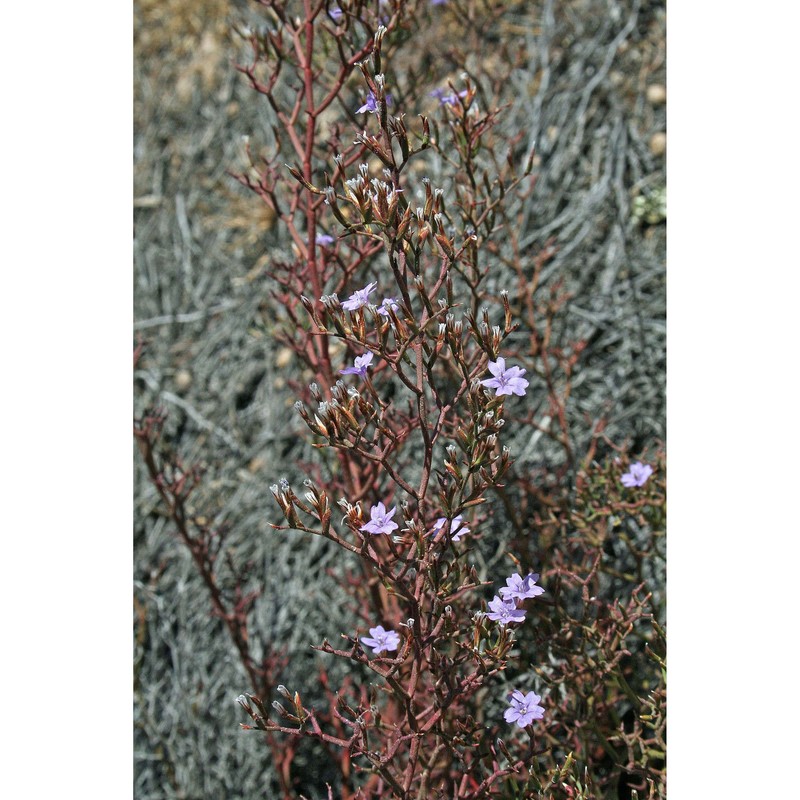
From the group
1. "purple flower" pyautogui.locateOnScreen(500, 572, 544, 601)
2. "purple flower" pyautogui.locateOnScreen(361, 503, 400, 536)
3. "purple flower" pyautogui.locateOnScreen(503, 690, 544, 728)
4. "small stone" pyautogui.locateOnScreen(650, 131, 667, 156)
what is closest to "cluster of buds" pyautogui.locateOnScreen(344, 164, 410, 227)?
"purple flower" pyautogui.locateOnScreen(361, 503, 400, 536)

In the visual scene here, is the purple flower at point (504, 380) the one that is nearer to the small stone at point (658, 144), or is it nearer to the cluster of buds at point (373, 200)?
the cluster of buds at point (373, 200)

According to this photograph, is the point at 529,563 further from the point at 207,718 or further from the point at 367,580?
the point at 207,718

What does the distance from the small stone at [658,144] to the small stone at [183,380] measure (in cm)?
164

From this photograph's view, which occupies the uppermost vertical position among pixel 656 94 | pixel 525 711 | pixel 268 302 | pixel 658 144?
pixel 656 94

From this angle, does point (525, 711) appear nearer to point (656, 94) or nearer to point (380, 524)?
point (380, 524)

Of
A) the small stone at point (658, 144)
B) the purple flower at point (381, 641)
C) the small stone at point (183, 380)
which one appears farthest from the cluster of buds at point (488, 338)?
the small stone at point (183, 380)

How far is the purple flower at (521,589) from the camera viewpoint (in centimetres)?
138

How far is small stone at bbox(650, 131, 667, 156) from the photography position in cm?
272

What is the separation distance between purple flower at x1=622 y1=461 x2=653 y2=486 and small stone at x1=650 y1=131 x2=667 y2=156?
4.10 feet

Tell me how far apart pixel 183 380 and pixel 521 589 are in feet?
6.15

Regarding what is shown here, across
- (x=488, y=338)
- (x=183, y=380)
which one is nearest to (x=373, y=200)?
(x=488, y=338)

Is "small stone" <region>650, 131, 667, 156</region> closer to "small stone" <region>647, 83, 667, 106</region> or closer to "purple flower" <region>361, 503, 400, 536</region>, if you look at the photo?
"small stone" <region>647, 83, 667, 106</region>

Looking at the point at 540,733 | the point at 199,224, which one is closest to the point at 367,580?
the point at 540,733

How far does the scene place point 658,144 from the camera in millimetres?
2727
